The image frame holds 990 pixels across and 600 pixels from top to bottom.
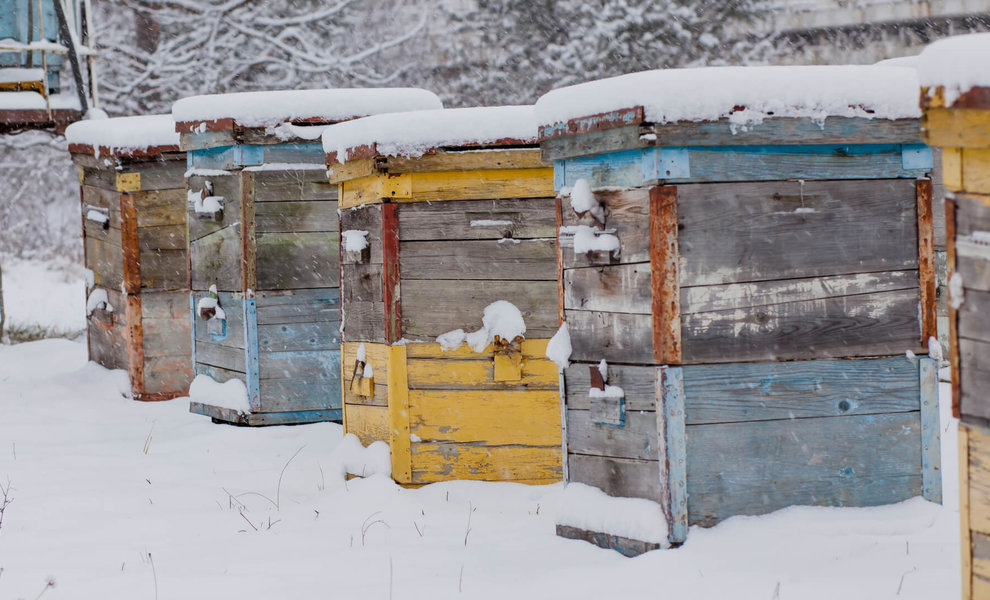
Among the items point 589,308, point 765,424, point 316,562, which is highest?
point 589,308

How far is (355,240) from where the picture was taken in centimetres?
540

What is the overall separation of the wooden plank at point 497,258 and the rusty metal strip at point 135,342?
4.06 meters

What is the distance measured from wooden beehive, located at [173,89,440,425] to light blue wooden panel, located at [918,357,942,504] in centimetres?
387

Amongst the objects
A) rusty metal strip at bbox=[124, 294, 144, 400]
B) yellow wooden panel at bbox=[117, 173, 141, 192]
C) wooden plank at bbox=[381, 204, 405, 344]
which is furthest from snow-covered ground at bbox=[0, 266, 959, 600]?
yellow wooden panel at bbox=[117, 173, 141, 192]

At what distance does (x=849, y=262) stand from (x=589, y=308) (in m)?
0.99

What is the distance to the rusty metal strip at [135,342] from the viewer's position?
27.3 ft

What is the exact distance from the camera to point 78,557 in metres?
4.24

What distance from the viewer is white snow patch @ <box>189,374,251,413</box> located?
6945 millimetres

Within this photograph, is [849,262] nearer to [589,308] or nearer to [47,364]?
[589,308]

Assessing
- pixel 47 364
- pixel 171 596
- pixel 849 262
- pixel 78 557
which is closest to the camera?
pixel 171 596

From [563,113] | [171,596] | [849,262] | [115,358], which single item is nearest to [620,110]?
[563,113]

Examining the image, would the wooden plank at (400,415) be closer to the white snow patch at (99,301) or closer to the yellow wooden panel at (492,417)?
the yellow wooden panel at (492,417)

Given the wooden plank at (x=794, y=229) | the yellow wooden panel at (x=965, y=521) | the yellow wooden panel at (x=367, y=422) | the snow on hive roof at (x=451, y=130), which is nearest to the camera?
the yellow wooden panel at (x=965, y=521)

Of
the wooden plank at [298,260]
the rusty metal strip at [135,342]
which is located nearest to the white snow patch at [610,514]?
the wooden plank at [298,260]
